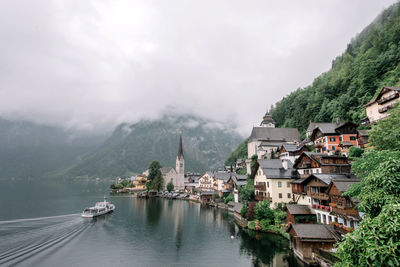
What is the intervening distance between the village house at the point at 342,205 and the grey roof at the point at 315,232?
2110 millimetres

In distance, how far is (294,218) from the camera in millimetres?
36062

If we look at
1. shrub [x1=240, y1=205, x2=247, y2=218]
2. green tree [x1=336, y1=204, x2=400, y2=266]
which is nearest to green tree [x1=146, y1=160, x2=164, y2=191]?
shrub [x1=240, y1=205, x2=247, y2=218]

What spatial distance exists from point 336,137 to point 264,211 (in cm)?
2999

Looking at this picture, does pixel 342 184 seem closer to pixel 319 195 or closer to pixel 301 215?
pixel 319 195

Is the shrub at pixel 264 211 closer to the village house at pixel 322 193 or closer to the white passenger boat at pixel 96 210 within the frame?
the village house at pixel 322 193

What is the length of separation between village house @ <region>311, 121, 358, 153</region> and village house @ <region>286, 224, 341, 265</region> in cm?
3030

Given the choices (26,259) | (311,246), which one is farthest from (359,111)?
(26,259)

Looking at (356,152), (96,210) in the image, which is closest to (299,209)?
(356,152)

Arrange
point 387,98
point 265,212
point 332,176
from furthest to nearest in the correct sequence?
point 387,98 < point 265,212 < point 332,176

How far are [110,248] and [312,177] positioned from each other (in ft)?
121

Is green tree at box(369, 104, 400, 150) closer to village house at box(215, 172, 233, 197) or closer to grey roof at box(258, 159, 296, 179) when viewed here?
grey roof at box(258, 159, 296, 179)

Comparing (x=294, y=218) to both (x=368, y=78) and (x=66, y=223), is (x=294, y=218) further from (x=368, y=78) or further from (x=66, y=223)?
(x=368, y=78)

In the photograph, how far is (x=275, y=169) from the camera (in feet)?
158

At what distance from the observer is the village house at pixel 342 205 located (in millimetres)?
26312
